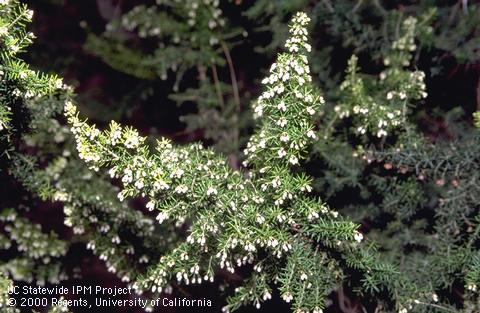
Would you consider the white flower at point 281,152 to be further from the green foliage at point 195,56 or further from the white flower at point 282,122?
the green foliage at point 195,56

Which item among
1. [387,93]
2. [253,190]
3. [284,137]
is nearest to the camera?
[284,137]

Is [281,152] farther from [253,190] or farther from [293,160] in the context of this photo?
[253,190]

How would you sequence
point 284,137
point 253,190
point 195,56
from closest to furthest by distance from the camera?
point 284,137 < point 253,190 < point 195,56

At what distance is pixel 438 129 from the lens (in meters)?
2.67

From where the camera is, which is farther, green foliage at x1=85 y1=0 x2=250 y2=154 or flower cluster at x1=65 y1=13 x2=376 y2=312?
green foliage at x1=85 y1=0 x2=250 y2=154

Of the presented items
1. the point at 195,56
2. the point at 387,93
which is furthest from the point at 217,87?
the point at 387,93

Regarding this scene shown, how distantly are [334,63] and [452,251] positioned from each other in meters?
1.22

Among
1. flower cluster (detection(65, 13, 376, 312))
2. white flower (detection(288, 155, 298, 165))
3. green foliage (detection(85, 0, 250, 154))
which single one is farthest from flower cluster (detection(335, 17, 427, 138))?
green foliage (detection(85, 0, 250, 154))

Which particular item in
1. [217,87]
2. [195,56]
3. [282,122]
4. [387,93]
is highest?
[195,56]

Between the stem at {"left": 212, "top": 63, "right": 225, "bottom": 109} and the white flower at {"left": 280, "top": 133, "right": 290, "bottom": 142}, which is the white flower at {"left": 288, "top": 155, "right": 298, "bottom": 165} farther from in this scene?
the stem at {"left": 212, "top": 63, "right": 225, "bottom": 109}

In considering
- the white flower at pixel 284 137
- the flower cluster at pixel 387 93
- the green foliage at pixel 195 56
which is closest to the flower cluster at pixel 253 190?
the white flower at pixel 284 137

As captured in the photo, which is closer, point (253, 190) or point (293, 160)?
point (293, 160)

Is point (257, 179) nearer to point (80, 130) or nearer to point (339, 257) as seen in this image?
point (339, 257)

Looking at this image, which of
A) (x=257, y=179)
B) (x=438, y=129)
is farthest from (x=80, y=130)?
(x=438, y=129)
